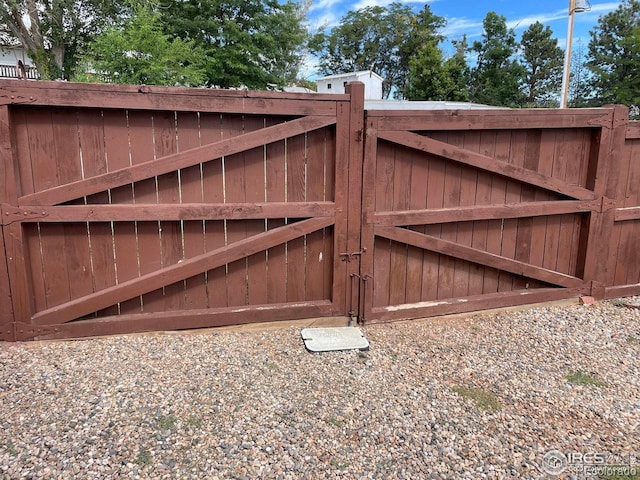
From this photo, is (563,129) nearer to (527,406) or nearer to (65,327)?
(527,406)

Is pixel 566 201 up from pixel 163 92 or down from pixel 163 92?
down

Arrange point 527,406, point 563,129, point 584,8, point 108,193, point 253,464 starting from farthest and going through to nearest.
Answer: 1. point 584,8
2. point 563,129
3. point 108,193
4. point 527,406
5. point 253,464

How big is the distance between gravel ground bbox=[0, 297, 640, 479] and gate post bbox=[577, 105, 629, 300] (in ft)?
2.67

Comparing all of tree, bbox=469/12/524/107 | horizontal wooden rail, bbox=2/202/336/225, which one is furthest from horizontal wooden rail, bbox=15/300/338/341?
tree, bbox=469/12/524/107

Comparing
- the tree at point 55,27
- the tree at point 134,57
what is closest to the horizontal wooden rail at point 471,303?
the tree at point 134,57

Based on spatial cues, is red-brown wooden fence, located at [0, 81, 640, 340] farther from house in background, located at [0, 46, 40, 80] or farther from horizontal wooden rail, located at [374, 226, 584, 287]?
house in background, located at [0, 46, 40, 80]

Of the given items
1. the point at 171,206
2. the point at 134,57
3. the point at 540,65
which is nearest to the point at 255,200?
the point at 171,206

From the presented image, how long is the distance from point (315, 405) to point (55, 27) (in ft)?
64.8

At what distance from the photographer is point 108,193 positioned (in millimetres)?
3029

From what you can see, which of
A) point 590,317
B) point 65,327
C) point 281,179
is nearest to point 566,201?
point 590,317

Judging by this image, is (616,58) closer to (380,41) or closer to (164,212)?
(380,41)

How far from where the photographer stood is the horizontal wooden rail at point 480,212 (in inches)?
138

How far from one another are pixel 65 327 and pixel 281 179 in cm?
186

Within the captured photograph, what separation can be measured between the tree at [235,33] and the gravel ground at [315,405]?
47.0 ft
